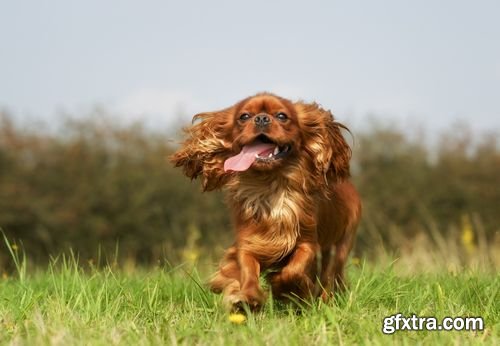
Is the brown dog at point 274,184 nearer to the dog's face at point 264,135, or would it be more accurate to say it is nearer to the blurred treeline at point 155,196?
the dog's face at point 264,135

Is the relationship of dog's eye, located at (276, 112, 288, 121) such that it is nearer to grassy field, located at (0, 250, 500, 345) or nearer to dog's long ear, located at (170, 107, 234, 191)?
dog's long ear, located at (170, 107, 234, 191)

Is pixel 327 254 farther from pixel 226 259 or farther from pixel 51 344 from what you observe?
pixel 51 344

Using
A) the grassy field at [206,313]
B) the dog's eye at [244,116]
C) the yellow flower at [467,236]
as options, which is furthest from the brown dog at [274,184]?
the yellow flower at [467,236]

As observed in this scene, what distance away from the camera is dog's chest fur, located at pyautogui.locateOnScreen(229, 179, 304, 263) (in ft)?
14.0

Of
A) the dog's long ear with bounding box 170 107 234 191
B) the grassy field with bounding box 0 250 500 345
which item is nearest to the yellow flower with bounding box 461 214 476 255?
the grassy field with bounding box 0 250 500 345

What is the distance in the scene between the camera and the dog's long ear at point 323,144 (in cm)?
451

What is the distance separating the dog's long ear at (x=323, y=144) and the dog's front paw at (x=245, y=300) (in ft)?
2.73

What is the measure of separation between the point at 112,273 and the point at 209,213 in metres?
6.55

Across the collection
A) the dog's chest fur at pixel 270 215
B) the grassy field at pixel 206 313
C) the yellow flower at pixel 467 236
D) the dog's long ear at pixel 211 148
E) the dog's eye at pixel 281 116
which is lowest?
the yellow flower at pixel 467 236

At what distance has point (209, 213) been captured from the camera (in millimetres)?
11391

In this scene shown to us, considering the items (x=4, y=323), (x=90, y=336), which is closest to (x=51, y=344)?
(x=90, y=336)

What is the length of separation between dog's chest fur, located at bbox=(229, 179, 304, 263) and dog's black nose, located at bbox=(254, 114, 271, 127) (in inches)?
15.9

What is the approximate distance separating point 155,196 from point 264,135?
24.7ft

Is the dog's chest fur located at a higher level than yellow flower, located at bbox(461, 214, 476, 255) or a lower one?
higher
